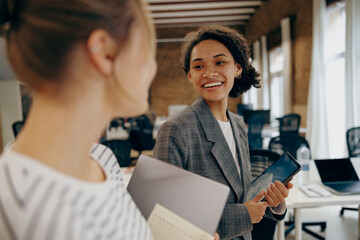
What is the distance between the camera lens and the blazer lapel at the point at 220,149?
1060mm

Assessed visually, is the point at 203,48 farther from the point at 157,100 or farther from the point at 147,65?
the point at 157,100

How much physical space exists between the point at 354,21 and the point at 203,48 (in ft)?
12.2

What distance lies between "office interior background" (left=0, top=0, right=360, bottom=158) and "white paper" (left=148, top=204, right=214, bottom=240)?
1.99 meters

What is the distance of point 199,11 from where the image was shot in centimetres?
860

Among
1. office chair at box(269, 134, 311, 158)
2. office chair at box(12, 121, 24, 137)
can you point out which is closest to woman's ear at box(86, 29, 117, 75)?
office chair at box(269, 134, 311, 158)

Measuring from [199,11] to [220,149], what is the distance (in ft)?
27.8

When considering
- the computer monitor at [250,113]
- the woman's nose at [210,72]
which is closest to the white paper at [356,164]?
the woman's nose at [210,72]

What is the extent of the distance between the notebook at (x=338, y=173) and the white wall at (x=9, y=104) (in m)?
6.88

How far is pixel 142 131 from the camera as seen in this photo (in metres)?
5.64

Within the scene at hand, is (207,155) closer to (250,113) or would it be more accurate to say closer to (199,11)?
(250,113)

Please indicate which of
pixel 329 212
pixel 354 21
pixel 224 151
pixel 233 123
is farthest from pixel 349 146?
pixel 224 151

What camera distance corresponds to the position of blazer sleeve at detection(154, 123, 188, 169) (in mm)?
977

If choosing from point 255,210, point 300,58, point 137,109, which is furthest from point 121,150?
point 300,58

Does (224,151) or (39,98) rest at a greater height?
(39,98)
